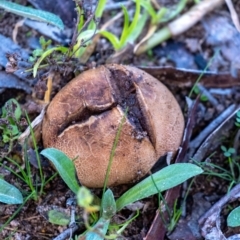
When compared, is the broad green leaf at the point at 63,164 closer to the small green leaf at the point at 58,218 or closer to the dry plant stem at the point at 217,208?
the small green leaf at the point at 58,218

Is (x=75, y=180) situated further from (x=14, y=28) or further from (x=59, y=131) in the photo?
(x=14, y=28)

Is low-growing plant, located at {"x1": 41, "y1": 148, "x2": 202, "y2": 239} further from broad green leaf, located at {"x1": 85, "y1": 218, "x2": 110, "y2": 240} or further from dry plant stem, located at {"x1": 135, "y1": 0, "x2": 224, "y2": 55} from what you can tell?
dry plant stem, located at {"x1": 135, "y1": 0, "x2": 224, "y2": 55}

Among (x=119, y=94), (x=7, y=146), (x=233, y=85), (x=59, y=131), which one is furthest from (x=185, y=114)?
(x=7, y=146)

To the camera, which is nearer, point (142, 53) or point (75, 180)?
point (75, 180)

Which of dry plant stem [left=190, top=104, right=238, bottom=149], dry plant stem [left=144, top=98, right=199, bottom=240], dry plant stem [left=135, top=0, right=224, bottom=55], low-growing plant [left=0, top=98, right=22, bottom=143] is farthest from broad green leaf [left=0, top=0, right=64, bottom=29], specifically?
dry plant stem [left=190, top=104, right=238, bottom=149]

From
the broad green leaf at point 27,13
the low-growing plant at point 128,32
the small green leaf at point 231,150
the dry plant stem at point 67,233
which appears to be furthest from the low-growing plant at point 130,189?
the low-growing plant at point 128,32

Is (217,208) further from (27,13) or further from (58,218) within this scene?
(27,13)
